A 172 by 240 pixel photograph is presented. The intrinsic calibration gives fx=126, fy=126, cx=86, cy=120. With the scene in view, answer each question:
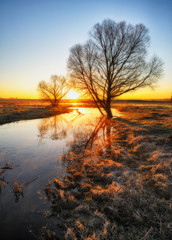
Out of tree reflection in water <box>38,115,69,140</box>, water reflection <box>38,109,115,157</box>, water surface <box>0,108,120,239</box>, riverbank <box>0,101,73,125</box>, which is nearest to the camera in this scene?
water surface <box>0,108,120,239</box>

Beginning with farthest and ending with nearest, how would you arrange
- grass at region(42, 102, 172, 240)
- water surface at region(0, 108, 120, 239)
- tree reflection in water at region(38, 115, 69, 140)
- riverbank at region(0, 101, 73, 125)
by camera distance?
riverbank at region(0, 101, 73, 125), tree reflection in water at region(38, 115, 69, 140), water surface at region(0, 108, 120, 239), grass at region(42, 102, 172, 240)

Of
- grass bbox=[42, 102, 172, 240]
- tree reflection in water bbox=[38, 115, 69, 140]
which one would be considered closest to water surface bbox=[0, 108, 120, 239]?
grass bbox=[42, 102, 172, 240]

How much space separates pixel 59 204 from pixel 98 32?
51.1 feet

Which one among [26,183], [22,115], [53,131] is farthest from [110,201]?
[22,115]

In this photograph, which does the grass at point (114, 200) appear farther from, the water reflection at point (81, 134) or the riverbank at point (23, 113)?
the riverbank at point (23, 113)

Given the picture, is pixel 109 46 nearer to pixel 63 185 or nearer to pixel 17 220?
pixel 63 185

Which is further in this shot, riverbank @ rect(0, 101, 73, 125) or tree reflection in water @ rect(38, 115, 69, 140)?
riverbank @ rect(0, 101, 73, 125)

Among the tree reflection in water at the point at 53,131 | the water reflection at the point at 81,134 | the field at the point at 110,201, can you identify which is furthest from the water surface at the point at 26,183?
the tree reflection in water at the point at 53,131

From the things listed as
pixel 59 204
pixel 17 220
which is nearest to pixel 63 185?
pixel 59 204

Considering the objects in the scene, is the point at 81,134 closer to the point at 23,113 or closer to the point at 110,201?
the point at 110,201

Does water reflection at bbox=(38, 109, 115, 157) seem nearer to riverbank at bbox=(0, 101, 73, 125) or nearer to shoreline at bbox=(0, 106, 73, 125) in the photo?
shoreline at bbox=(0, 106, 73, 125)

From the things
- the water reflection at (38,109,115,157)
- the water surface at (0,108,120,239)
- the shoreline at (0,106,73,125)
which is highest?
the shoreline at (0,106,73,125)

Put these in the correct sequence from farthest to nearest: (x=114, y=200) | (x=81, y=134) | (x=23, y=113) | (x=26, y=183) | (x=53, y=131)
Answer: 1. (x=23, y=113)
2. (x=53, y=131)
3. (x=81, y=134)
4. (x=26, y=183)
5. (x=114, y=200)

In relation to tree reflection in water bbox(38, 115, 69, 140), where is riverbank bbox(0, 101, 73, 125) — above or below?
above
